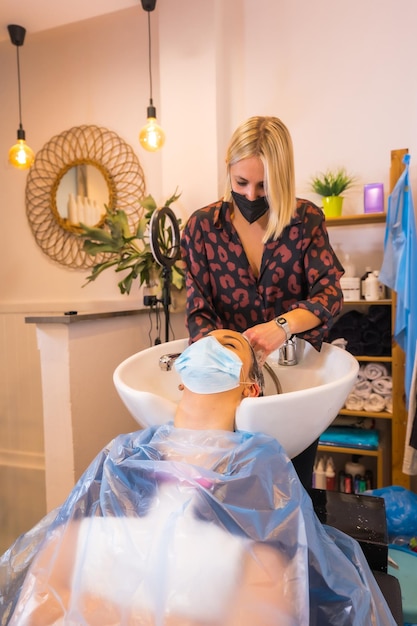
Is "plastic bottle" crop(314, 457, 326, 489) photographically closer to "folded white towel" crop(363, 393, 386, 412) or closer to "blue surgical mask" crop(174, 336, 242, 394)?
"folded white towel" crop(363, 393, 386, 412)

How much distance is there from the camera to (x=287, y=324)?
0.98 metres

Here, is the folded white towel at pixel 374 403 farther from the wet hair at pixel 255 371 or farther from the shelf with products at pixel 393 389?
the wet hair at pixel 255 371

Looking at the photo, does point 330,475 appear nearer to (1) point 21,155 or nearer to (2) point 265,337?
(2) point 265,337

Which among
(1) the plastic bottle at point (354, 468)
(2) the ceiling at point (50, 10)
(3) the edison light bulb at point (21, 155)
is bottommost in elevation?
(1) the plastic bottle at point (354, 468)

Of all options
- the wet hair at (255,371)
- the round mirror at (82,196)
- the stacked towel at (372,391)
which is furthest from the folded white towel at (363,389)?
the round mirror at (82,196)

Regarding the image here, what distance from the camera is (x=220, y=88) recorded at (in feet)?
7.41

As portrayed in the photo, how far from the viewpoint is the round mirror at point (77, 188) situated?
2607 mm

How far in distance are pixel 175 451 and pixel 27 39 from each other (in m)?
2.94

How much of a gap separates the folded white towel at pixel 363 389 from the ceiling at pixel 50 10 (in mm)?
2194

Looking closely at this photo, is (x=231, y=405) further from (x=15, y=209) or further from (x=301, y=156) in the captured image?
(x=15, y=209)

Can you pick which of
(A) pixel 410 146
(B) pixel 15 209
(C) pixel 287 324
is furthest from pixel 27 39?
(C) pixel 287 324

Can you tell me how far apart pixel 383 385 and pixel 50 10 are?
2459mm

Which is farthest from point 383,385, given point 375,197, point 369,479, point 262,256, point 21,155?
Answer: point 21,155

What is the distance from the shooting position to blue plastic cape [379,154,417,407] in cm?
188
